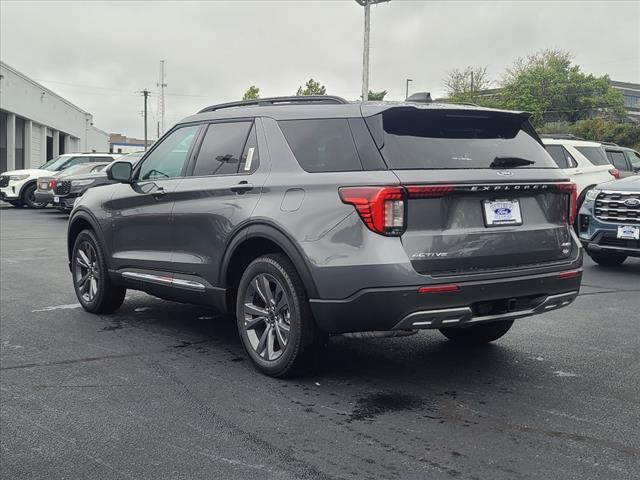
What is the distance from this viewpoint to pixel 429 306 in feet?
13.8

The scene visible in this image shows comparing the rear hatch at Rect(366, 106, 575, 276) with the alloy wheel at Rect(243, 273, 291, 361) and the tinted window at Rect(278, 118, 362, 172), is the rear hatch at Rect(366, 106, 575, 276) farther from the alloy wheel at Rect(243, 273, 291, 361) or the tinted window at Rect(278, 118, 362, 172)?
the alloy wheel at Rect(243, 273, 291, 361)

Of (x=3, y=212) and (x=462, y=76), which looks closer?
(x=3, y=212)

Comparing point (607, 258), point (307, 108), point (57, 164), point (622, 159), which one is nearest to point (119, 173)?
point (307, 108)

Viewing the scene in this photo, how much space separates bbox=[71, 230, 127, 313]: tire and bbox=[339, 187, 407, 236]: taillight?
11.2 ft

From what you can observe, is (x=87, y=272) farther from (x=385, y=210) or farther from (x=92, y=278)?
(x=385, y=210)

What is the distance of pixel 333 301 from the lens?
433 cm

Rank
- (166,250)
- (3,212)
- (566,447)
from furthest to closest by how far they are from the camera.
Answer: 1. (3,212)
2. (166,250)
3. (566,447)

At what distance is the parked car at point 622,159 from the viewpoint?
16828 millimetres

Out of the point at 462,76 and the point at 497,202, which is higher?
the point at 462,76

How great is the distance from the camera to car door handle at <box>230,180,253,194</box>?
501cm

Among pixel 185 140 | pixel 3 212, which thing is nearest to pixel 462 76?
pixel 3 212

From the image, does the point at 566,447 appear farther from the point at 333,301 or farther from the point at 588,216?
the point at 588,216

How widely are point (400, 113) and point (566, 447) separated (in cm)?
216

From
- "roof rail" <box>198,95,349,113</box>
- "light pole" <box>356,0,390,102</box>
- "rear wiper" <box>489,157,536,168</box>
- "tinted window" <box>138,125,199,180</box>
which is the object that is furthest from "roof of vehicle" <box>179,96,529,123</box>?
"light pole" <box>356,0,390,102</box>
